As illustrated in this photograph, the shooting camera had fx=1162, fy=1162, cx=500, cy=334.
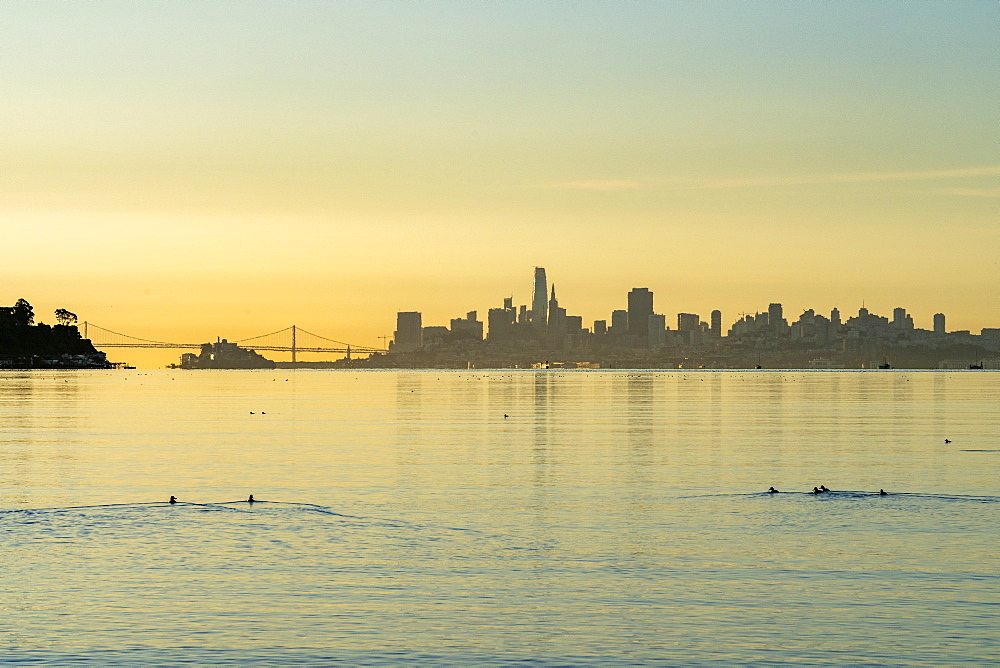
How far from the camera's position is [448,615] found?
2327cm

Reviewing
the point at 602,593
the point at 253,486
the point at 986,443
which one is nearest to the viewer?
the point at 602,593

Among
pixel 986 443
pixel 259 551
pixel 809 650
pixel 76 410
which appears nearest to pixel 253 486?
pixel 259 551

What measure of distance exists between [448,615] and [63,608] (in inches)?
312

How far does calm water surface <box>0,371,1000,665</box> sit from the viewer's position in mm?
21312

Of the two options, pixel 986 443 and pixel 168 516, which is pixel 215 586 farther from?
pixel 986 443

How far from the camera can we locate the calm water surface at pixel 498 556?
21312 mm

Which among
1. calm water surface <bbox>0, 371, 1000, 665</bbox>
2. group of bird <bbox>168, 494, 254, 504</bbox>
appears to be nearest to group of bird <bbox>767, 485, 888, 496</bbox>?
calm water surface <bbox>0, 371, 1000, 665</bbox>

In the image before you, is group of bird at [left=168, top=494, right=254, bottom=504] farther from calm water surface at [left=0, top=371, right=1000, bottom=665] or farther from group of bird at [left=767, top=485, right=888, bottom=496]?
group of bird at [left=767, top=485, right=888, bottom=496]

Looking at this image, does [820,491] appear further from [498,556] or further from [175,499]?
[175,499]

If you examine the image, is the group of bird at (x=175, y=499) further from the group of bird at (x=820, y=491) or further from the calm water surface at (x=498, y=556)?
the group of bird at (x=820, y=491)

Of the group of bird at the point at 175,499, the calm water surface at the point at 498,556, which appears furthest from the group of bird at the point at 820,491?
the group of bird at the point at 175,499

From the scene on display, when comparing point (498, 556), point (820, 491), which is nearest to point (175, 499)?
point (498, 556)

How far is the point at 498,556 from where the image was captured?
29.2 meters

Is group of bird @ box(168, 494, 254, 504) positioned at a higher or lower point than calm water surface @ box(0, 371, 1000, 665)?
higher
